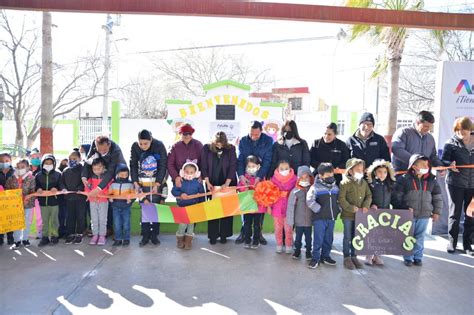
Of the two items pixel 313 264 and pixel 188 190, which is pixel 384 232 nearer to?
pixel 313 264

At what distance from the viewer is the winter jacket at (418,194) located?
4.99 meters

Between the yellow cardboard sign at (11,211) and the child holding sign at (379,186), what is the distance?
4.80 m

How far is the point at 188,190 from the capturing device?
18.2 feet

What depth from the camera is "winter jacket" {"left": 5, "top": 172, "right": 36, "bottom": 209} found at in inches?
215

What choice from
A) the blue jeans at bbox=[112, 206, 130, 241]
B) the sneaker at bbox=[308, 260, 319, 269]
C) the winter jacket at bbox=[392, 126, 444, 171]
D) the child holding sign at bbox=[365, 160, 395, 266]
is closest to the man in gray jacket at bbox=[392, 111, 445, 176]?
the winter jacket at bbox=[392, 126, 444, 171]

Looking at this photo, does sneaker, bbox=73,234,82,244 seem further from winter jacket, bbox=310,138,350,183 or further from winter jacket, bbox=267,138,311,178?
winter jacket, bbox=310,138,350,183

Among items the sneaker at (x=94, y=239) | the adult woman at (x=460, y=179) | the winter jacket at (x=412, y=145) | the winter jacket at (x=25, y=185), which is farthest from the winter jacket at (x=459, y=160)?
the winter jacket at (x=25, y=185)

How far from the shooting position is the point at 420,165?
4945 mm

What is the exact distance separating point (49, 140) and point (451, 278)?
8.31 m

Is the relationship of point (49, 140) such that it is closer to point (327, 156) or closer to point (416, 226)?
point (327, 156)

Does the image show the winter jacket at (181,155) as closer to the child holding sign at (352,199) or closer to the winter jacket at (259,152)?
the winter jacket at (259,152)

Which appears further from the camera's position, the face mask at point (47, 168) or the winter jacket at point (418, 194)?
the face mask at point (47, 168)

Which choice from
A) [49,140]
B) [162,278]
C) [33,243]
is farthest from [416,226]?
[49,140]

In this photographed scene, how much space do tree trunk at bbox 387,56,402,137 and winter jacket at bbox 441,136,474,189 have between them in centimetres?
446
